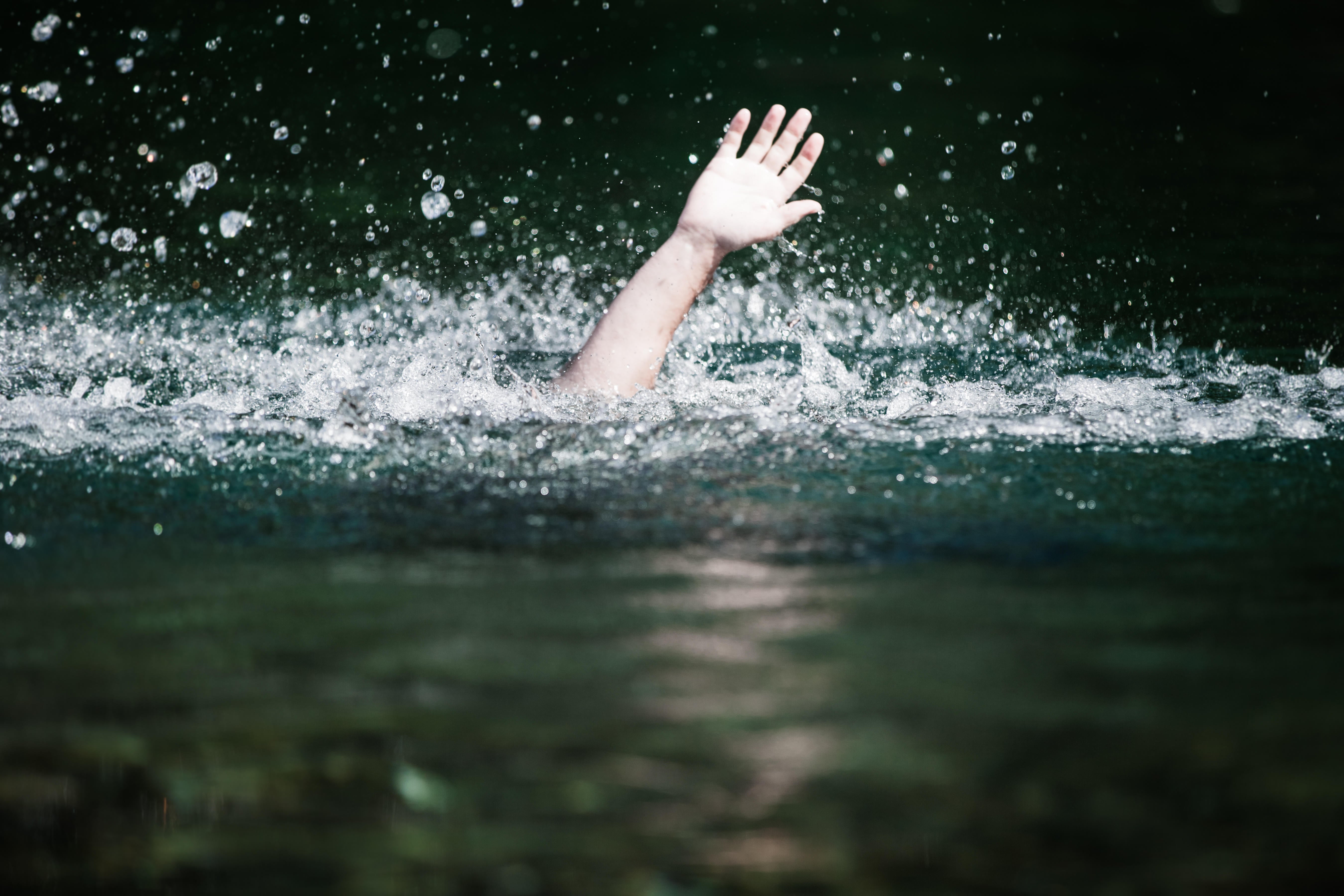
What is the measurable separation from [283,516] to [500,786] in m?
1.12

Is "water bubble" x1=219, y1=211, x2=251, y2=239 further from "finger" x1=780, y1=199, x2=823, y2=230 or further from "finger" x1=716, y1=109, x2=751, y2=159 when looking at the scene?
"finger" x1=780, y1=199, x2=823, y2=230

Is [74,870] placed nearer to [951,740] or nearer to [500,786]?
[500,786]

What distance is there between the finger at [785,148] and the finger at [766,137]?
0.02 m

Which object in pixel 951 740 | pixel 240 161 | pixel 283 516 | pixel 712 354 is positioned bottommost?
pixel 951 740

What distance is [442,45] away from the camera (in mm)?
10523

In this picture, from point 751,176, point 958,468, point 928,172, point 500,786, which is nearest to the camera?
point 500,786

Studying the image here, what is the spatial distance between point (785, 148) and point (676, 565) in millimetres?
1854

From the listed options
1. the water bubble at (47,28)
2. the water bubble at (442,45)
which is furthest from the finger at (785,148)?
the water bubble at (47,28)

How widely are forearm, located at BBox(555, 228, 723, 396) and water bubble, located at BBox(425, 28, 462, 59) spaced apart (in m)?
7.74

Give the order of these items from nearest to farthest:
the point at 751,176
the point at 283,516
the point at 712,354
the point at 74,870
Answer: the point at 74,870, the point at 283,516, the point at 751,176, the point at 712,354

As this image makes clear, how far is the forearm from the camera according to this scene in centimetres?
332

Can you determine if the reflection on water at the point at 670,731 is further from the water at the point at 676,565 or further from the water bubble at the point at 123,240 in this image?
the water bubble at the point at 123,240

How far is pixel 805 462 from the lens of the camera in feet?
8.97

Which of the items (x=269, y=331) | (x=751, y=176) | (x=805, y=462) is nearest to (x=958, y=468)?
(x=805, y=462)
